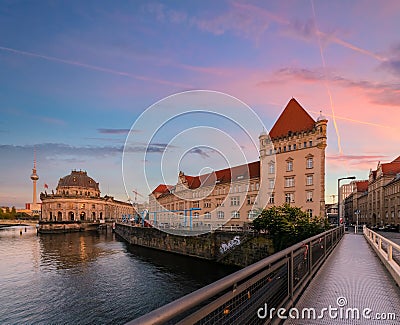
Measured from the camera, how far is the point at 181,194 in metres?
82.9

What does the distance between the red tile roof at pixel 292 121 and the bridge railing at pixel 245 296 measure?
48.3 metres

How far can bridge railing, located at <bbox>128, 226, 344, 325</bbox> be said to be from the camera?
2.27 meters

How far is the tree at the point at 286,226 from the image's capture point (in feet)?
98.1

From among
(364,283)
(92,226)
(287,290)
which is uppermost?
(287,290)

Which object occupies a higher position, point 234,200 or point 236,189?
point 236,189

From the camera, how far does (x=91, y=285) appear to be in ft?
83.7

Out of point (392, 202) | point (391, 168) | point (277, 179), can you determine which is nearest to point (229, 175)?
point (277, 179)

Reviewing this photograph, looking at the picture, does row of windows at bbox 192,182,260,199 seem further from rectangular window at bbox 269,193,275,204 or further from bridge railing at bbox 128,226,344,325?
bridge railing at bbox 128,226,344,325

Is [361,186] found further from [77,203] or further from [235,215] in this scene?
[77,203]

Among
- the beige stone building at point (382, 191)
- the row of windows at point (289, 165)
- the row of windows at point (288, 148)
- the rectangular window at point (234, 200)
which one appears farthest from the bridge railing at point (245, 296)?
the beige stone building at point (382, 191)

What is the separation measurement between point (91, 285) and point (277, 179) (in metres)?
36.1

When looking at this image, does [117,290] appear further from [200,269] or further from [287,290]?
[287,290]

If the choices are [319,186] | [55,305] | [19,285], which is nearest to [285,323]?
[55,305]

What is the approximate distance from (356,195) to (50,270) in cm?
11387
